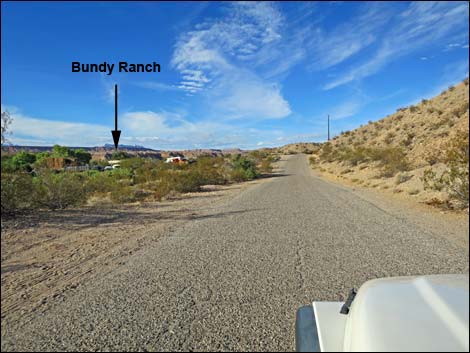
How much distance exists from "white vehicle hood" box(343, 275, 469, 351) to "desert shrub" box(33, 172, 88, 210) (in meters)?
10.1

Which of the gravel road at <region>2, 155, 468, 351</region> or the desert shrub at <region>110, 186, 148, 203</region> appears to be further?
the desert shrub at <region>110, 186, 148, 203</region>

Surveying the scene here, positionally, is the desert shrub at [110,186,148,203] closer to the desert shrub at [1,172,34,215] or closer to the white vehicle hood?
the desert shrub at [1,172,34,215]

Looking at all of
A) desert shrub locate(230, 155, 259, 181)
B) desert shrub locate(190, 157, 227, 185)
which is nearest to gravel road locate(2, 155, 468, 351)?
desert shrub locate(190, 157, 227, 185)

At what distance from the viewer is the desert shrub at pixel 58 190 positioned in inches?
386

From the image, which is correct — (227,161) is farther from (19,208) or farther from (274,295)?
(274,295)

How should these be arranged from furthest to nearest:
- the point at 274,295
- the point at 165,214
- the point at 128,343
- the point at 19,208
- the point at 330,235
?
1. the point at 165,214
2. the point at 19,208
3. the point at 330,235
4. the point at 274,295
5. the point at 128,343

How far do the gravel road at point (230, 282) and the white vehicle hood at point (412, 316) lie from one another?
0.88m

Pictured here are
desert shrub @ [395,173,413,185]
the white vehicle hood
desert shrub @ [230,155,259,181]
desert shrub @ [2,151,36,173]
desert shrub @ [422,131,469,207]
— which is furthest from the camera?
desert shrub @ [230,155,259,181]

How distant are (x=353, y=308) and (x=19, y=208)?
10.2 meters

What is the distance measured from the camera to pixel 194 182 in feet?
62.8

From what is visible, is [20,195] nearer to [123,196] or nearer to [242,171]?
[123,196]

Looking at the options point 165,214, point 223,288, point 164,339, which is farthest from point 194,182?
point 164,339

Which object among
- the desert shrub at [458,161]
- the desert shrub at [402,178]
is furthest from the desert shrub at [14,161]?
the desert shrub at [402,178]

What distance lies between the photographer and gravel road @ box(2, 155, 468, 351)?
2.79m
